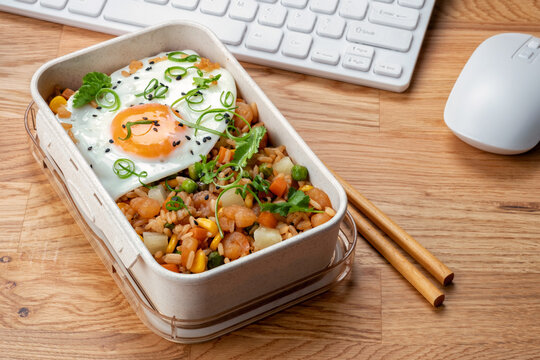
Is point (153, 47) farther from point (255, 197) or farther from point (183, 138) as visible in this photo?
point (255, 197)

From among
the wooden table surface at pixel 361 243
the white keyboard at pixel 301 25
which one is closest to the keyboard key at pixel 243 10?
the white keyboard at pixel 301 25

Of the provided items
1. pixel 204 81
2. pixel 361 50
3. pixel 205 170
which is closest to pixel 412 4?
pixel 361 50

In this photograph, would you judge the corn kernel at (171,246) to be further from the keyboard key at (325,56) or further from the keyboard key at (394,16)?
the keyboard key at (394,16)

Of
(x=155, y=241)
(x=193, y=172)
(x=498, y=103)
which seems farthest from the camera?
(x=498, y=103)

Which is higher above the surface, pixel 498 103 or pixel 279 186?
pixel 498 103

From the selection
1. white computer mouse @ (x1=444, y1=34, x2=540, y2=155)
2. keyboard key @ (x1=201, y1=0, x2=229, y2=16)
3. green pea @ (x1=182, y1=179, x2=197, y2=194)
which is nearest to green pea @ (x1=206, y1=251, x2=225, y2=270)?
green pea @ (x1=182, y1=179, x2=197, y2=194)

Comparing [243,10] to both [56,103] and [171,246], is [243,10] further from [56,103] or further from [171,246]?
[171,246]

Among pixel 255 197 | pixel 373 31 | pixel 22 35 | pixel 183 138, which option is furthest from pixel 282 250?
pixel 22 35

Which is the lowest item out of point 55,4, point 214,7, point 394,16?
point 55,4
